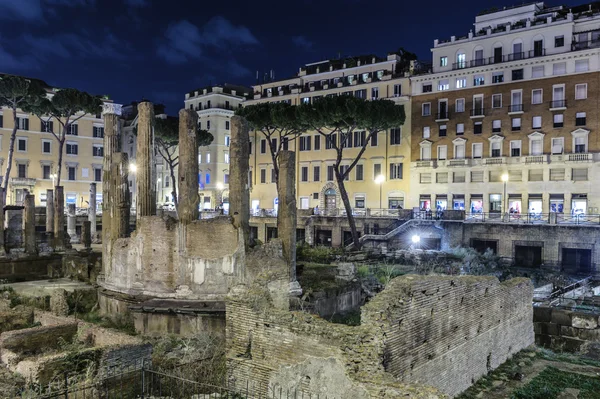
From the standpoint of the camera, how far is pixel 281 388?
32.9ft

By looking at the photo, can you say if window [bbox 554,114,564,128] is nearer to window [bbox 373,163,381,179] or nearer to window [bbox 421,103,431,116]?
window [bbox 421,103,431,116]

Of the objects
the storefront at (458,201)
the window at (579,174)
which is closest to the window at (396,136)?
the storefront at (458,201)

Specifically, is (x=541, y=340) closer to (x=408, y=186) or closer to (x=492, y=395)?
(x=492, y=395)

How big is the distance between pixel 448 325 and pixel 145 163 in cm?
1184

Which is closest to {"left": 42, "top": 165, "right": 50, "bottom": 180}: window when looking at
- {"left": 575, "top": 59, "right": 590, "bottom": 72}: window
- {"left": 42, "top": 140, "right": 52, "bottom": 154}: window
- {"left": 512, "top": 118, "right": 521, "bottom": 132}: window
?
{"left": 42, "top": 140, "right": 52, "bottom": 154}: window

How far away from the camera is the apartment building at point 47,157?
52.8 meters

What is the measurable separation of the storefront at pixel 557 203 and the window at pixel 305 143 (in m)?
22.6

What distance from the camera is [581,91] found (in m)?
38.7

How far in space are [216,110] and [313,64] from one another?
11.6 meters

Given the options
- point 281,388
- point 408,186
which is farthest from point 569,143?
point 281,388

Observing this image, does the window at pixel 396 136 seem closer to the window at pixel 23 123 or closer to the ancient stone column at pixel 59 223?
the ancient stone column at pixel 59 223

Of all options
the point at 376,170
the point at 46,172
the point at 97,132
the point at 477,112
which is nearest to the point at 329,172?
the point at 376,170

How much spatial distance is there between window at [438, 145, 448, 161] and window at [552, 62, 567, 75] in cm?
1002

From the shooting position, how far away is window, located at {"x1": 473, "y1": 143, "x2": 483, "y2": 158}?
141 feet
